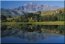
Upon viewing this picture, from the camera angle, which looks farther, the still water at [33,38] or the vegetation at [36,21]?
the vegetation at [36,21]

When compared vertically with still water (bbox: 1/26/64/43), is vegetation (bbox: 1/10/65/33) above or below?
above

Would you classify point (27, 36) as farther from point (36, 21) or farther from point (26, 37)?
point (36, 21)

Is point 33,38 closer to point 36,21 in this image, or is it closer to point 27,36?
point 27,36

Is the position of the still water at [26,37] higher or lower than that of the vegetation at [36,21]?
lower

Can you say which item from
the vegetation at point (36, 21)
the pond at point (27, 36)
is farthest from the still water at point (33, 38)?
the vegetation at point (36, 21)

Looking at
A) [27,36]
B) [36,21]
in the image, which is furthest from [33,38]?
[36,21]

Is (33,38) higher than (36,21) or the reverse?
the reverse

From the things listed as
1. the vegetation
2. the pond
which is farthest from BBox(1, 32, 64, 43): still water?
the vegetation

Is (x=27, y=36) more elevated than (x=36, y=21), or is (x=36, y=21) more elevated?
(x=36, y=21)

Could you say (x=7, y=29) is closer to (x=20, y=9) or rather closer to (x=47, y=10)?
(x=20, y=9)

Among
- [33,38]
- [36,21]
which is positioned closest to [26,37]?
[33,38]

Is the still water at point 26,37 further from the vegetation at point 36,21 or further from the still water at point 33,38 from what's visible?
the vegetation at point 36,21

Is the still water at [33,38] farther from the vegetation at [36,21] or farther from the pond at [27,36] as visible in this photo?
the vegetation at [36,21]

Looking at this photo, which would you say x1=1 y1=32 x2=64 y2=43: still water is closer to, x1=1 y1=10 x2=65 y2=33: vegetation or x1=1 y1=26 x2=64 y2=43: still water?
x1=1 y1=26 x2=64 y2=43: still water
